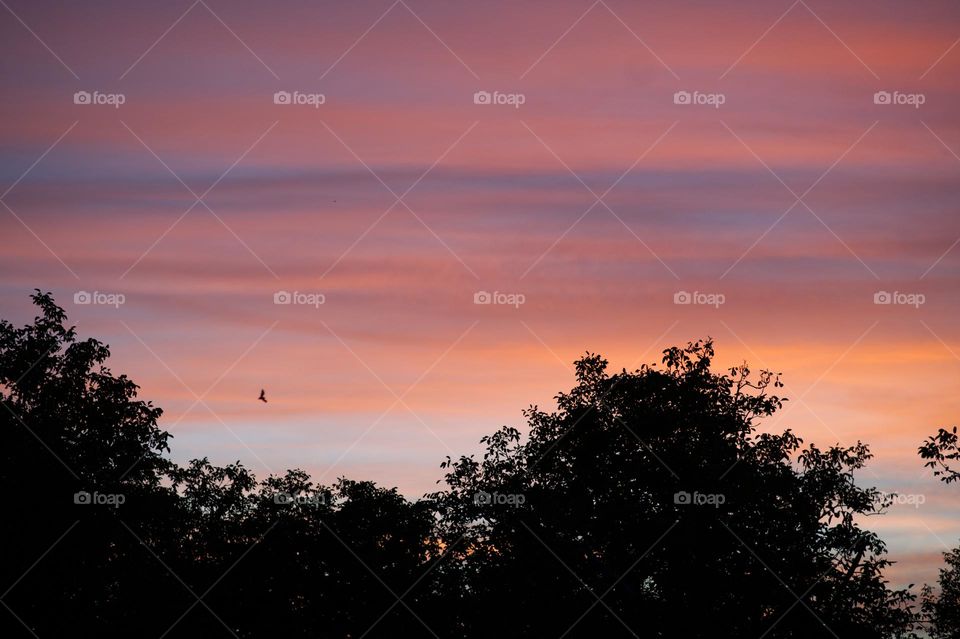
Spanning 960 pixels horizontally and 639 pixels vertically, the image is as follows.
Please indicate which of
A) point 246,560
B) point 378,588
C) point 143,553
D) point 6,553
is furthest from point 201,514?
point 6,553

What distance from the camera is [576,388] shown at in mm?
33406

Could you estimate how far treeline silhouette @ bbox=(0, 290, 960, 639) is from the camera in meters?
29.1

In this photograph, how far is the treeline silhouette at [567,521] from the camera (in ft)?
95.6

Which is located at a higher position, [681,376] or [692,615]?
[681,376]

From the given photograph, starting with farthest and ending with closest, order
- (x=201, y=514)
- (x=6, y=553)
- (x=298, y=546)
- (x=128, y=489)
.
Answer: (x=298, y=546) < (x=201, y=514) < (x=128, y=489) < (x=6, y=553)

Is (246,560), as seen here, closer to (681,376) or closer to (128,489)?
(128,489)

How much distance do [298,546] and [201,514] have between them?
5094mm

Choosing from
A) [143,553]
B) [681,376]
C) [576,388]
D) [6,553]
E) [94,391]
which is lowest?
[6,553]

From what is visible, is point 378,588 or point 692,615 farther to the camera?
point 378,588

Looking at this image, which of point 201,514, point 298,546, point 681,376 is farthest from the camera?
point 298,546

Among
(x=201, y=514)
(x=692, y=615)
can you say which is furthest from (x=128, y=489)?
(x=692, y=615)

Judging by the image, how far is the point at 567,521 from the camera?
3034 centimetres

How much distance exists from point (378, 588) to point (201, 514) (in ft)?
27.7

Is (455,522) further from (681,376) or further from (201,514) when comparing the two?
(201,514)
